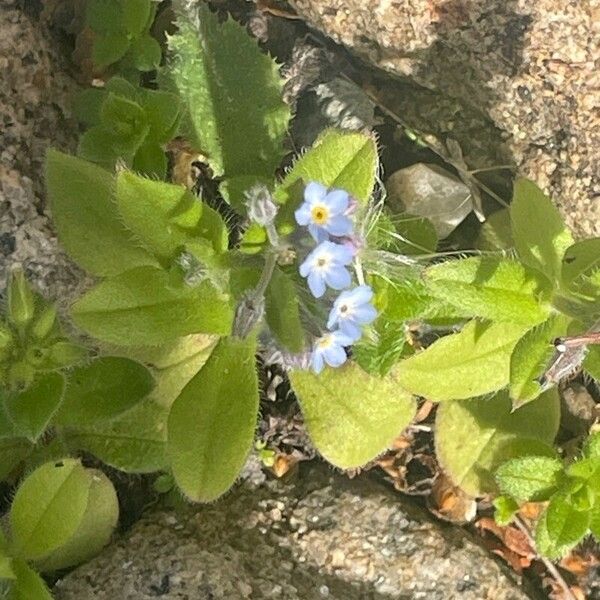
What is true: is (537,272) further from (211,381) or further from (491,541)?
(491,541)

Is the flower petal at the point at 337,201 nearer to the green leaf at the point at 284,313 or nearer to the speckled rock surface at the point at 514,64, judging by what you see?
the green leaf at the point at 284,313

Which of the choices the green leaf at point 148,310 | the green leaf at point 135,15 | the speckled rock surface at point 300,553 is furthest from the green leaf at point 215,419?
the green leaf at point 135,15

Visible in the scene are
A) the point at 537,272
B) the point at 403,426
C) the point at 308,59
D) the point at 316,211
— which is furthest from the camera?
the point at 308,59

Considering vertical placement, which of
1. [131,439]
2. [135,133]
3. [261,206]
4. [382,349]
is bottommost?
[131,439]

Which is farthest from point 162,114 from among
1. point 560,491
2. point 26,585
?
point 560,491

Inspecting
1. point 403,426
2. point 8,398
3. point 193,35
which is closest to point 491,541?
point 403,426

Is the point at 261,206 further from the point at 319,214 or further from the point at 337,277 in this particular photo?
the point at 337,277
